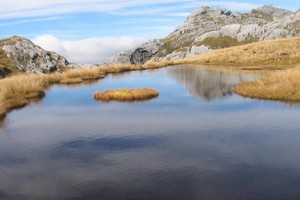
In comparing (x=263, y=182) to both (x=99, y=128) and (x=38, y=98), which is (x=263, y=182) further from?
(x=38, y=98)

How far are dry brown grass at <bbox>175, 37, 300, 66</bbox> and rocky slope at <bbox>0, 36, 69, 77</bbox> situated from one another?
52.2 metres

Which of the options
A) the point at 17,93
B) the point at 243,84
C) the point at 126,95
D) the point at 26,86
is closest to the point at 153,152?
the point at 126,95

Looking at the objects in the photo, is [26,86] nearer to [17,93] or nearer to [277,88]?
[17,93]

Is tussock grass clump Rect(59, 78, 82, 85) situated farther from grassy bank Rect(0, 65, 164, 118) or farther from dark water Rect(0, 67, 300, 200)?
dark water Rect(0, 67, 300, 200)

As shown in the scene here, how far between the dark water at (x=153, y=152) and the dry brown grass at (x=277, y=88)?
2.77m

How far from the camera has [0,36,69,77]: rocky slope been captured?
422ft

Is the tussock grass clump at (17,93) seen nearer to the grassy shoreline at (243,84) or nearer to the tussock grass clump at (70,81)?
the grassy shoreline at (243,84)

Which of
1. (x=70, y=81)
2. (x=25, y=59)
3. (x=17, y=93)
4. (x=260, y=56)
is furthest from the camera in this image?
(x=25, y=59)

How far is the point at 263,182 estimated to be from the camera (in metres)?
18.3

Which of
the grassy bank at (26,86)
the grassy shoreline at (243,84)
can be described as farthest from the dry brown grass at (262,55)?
the grassy bank at (26,86)

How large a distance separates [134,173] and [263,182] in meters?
6.43

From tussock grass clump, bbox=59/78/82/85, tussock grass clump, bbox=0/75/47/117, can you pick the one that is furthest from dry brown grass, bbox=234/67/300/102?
tussock grass clump, bbox=59/78/82/85

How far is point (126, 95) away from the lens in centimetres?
4538

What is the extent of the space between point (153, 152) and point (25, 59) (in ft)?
397
